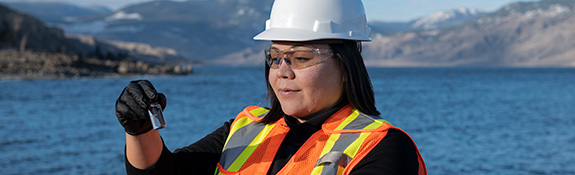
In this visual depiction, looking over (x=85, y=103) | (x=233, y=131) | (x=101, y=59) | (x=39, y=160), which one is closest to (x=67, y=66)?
(x=101, y=59)

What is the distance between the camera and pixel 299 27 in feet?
7.12

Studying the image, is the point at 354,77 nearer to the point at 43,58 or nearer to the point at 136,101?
the point at 136,101

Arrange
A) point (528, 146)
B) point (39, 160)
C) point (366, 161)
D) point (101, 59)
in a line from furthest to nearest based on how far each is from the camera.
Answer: point (101, 59) < point (528, 146) < point (39, 160) < point (366, 161)

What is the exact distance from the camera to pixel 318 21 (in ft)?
6.97

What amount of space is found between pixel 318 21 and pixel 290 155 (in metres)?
0.47

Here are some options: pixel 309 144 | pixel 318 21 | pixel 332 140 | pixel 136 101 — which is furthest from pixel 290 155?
pixel 136 101

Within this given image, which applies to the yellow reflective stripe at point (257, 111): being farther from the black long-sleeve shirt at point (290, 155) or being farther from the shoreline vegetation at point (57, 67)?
the shoreline vegetation at point (57, 67)

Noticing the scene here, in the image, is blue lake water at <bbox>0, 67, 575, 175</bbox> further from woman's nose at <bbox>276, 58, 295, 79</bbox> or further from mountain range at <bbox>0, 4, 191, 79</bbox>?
mountain range at <bbox>0, 4, 191, 79</bbox>

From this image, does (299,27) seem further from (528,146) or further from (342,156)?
(528,146)

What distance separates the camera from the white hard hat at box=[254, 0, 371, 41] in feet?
6.93

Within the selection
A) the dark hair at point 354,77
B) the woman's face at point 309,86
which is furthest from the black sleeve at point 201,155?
the dark hair at point 354,77

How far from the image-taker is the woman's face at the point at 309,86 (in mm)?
2059

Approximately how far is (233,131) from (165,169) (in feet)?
1.00

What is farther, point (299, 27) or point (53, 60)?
point (53, 60)
